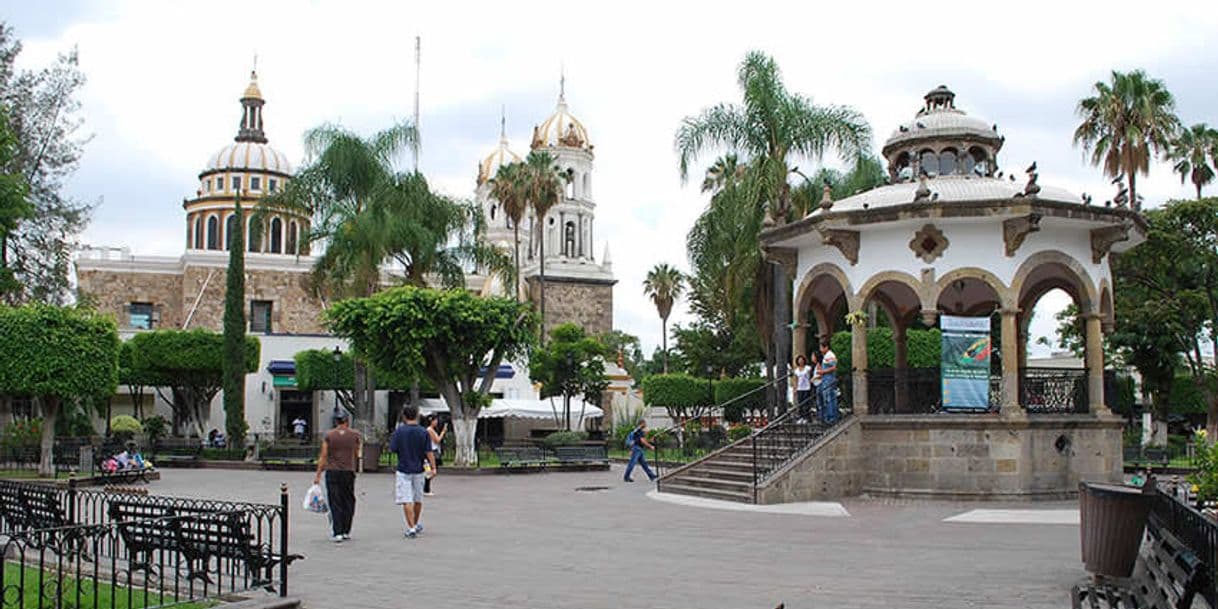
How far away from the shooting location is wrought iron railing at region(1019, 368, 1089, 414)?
62.1 ft

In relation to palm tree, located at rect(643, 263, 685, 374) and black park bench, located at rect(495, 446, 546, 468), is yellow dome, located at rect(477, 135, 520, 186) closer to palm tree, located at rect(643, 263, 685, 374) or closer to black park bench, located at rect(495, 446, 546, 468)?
palm tree, located at rect(643, 263, 685, 374)

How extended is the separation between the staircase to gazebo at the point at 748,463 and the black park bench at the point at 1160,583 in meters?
9.04

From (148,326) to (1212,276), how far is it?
44.8 metres

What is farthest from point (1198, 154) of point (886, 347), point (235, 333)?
point (235, 333)

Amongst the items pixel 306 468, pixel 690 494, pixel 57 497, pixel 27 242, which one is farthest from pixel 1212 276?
pixel 27 242

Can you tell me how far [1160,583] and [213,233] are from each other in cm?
5875

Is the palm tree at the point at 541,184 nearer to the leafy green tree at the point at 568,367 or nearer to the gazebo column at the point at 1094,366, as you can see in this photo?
the leafy green tree at the point at 568,367

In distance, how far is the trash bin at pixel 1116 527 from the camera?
28.1 feet

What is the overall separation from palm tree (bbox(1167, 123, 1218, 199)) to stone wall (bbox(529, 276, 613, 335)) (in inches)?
1318

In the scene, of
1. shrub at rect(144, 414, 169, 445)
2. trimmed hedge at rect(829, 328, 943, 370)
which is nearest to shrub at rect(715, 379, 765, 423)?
trimmed hedge at rect(829, 328, 943, 370)

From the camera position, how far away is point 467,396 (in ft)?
91.4

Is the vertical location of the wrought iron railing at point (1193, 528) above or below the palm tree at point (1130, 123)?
below

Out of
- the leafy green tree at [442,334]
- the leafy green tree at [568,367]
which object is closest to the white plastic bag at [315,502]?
the leafy green tree at [442,334]

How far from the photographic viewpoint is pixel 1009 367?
58.7 ft
